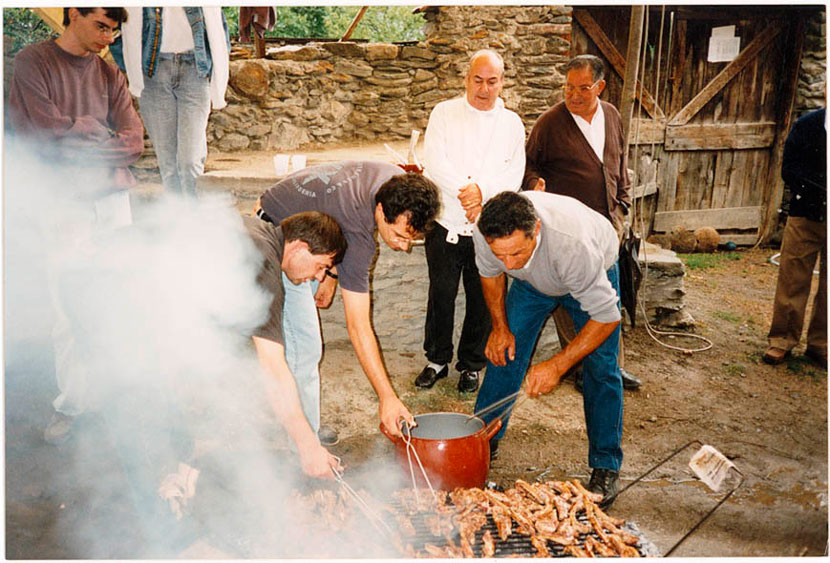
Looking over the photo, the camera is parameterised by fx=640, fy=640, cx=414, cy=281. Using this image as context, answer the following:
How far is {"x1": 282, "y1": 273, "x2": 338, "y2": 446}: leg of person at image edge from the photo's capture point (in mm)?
3410

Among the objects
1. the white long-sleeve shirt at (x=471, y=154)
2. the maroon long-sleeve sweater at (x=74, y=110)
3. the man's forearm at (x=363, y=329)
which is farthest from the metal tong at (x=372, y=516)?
the maroon long-sleeve sweater at (x=74, y=110)

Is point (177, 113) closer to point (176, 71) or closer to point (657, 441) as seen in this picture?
point (176, 71)

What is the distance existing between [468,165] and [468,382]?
5.26ft

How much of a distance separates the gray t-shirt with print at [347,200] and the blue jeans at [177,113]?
4.43 ft

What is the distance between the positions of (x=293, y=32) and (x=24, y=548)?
17234 millimetres

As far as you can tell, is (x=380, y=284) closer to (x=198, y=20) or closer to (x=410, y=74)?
(x=198, y=20)

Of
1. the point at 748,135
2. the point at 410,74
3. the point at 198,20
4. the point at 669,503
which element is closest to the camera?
the point at 669,503

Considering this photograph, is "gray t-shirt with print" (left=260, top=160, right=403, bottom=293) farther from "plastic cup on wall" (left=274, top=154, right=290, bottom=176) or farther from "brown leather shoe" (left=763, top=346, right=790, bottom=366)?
"brown leather shoe" (left=763, top=346, right=790, bottom=366)

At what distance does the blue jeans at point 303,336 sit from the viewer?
341 centimetres

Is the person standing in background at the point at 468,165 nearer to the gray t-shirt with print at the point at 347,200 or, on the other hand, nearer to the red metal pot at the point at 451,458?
the gray t-shirt with print at the point at 347,200

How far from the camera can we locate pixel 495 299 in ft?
11.8

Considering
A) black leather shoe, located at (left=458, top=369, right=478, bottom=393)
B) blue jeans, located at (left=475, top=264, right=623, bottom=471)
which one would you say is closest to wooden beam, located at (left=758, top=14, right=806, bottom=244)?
black leather shoe, located at (left=458, top=369, right=478, bottom=393)

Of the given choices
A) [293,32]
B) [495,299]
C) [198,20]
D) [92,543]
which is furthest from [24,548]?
[293,32]

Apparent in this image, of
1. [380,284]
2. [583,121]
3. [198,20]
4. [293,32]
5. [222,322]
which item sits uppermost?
[293,32]
